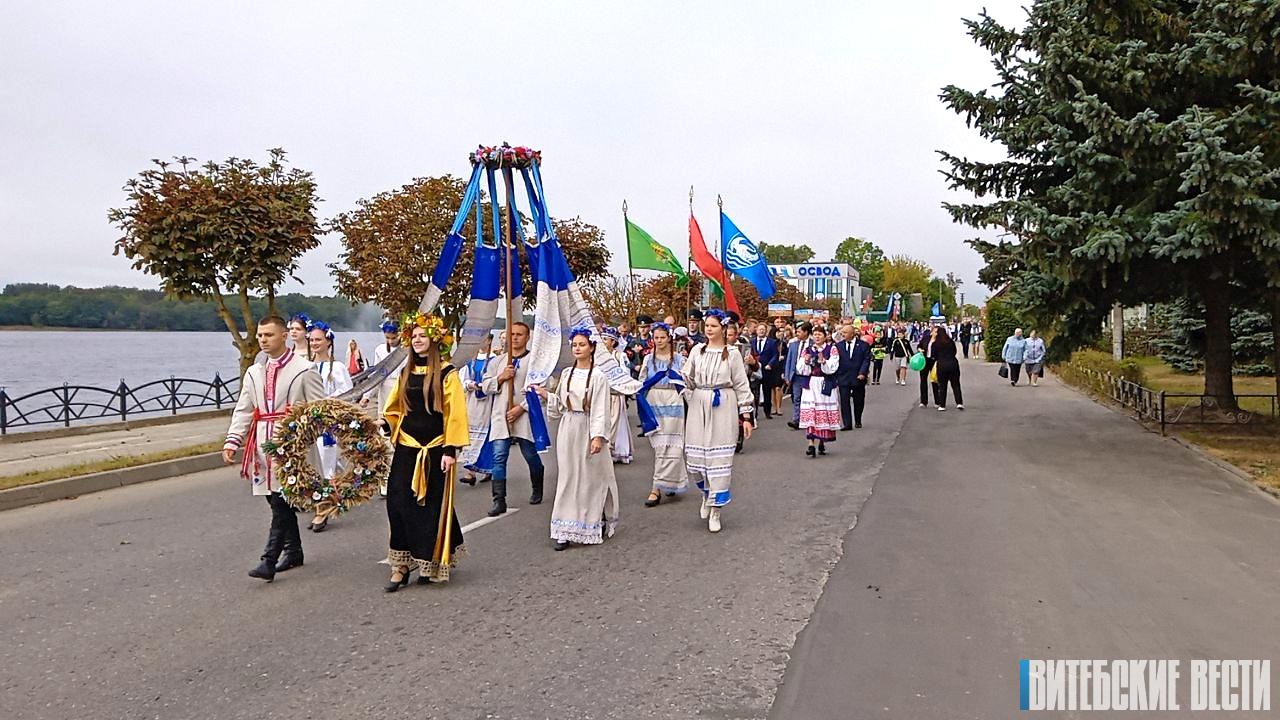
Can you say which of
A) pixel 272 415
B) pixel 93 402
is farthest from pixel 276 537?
pixel 93 402

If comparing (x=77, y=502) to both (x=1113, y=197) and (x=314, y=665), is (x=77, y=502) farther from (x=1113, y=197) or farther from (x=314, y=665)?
(x=1113, y=197)

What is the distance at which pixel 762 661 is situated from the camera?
471cm

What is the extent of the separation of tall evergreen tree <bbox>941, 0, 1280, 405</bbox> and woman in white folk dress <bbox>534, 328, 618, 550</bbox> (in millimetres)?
7319

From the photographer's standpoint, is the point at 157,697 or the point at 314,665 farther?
the point at 314,665

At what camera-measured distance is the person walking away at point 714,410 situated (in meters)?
8.07

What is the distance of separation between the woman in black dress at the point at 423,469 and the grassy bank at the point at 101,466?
6.28 metres

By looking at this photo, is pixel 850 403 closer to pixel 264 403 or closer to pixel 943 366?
pixel 943 366

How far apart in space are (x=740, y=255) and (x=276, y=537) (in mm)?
14341

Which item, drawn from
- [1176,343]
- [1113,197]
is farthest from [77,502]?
[1176,343]

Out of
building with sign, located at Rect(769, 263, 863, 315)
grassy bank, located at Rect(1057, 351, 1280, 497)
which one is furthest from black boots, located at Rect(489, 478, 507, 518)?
building with sign, located at Rect(769, 263, 863, 315)

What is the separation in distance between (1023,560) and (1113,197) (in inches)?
312

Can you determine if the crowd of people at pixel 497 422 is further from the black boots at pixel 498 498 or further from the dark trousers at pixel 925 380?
the dark trousers at pixel 925 380

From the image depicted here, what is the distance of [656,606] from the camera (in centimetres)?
567

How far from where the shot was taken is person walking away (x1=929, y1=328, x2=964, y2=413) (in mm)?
18042
